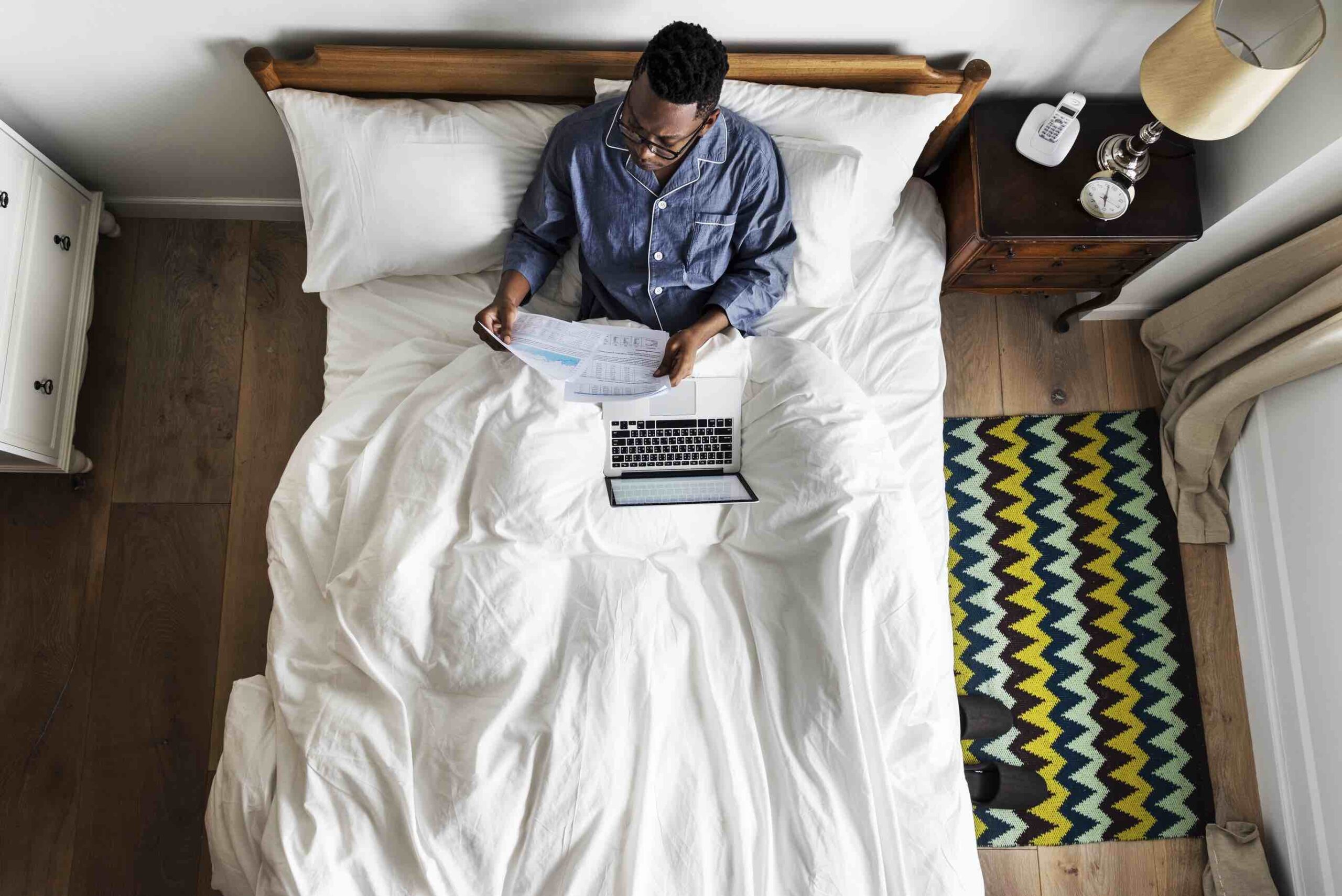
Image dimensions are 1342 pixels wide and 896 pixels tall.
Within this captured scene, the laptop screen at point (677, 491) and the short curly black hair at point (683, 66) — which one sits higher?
the short curly black hair at point (683, 66)

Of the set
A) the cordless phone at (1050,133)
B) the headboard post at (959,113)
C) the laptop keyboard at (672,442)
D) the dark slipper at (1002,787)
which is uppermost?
the headboard post at (959,113)

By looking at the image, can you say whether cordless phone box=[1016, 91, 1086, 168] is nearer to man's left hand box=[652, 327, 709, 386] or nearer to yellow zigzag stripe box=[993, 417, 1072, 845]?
yellow zigzag stripe box=[993, 417, 1072, 845]

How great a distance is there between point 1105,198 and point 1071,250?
12 cm

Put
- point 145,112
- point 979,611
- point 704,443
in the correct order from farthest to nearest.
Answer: point 979,611 → point 145,112 → point 704,443

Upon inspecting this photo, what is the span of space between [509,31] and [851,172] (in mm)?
683

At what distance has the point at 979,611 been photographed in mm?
1929

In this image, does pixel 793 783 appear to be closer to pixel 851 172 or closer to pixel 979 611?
pixel 979 611

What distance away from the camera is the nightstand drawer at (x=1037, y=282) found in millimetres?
1850

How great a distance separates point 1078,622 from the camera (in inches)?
76.3

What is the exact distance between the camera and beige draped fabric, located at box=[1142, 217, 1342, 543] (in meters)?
1.62

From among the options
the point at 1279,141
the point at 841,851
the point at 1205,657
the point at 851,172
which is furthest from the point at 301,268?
the point at 1205,657

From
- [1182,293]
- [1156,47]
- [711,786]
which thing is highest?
[1156,47]

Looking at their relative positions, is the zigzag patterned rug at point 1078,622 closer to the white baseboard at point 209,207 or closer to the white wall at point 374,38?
the white wall at point 374,38

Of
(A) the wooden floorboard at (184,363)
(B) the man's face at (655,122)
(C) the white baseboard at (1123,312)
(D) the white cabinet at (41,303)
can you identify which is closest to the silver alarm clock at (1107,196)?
(C) the white baseboard at (1123,312)
